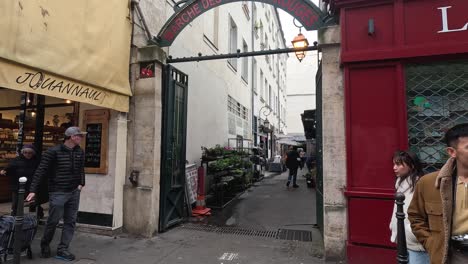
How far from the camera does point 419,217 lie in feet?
7.38

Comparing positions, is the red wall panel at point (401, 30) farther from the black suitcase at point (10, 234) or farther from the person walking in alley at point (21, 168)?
the person walking in alley at point (21, 168)

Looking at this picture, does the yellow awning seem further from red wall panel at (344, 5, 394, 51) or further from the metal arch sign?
red wall panel at (344, 5, 394, 51)

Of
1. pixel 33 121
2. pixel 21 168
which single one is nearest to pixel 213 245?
pixel 21 168

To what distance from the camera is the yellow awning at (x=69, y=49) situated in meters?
4.05

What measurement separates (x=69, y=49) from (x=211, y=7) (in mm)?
Result: 2579

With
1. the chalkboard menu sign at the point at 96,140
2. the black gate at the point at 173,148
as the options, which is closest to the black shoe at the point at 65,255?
the chalkboard menu sign at the point at 96,140

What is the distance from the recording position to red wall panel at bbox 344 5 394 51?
14.7 ft

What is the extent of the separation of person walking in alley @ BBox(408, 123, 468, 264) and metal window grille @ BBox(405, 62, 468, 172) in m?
2.52

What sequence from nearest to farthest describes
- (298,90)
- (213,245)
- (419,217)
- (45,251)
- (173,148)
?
(419,217)
(45,251)
(213,245)
(173,148)
(298,90)

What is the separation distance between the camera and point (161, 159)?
6.18 meters

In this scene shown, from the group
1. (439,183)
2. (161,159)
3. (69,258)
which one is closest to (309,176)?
(161,159)

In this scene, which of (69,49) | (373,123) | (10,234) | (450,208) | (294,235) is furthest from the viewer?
(294,235)

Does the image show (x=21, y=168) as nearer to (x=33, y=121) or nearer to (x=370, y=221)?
(x=33, y=121)

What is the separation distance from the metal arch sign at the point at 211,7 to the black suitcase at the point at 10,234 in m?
3.87
